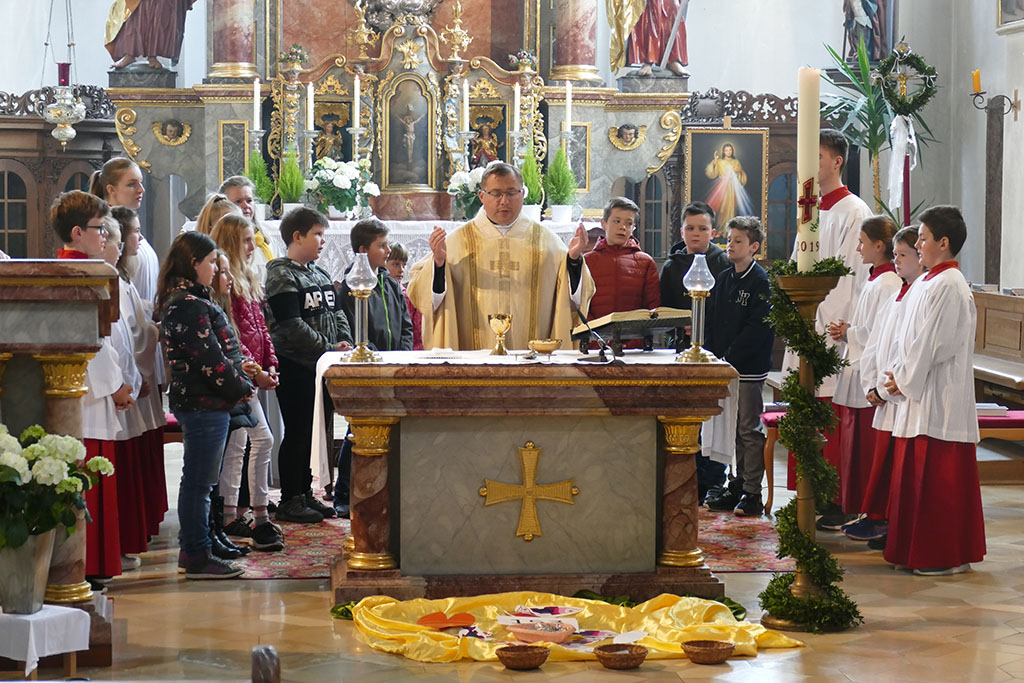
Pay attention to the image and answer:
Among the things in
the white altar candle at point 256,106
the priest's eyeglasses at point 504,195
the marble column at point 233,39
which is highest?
the marble column at point 233,39

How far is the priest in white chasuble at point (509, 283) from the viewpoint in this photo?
627 centimetres

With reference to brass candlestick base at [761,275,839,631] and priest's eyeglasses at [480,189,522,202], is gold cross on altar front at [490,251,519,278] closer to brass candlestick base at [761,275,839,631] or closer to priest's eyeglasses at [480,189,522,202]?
priest's eyeglasses at [480,189,522,202]

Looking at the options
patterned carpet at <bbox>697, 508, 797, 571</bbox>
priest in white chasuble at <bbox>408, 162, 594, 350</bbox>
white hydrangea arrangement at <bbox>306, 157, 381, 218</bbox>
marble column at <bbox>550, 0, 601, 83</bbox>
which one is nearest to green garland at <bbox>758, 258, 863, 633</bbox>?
patterned carpet at <bbox>697, 508, 797, 571</bbox>

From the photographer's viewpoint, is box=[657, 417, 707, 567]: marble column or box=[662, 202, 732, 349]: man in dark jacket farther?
box=[662, 202, 732, 349]: man in dark jacket

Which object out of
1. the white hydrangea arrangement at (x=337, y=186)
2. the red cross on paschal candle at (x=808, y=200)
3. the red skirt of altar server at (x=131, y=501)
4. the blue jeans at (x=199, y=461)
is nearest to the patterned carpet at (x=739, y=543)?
the red cross on paschal candle at (x=808, y=200)

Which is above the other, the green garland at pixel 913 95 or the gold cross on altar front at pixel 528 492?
the green garland at pixel 913 95

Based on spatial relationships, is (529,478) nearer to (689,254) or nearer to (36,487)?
(36,487)

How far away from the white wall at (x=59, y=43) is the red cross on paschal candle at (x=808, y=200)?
1026 cm

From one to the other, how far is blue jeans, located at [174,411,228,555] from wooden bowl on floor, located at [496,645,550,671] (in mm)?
1769

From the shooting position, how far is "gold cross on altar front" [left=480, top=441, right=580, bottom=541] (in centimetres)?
545

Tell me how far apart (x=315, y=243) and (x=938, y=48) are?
1063 cm

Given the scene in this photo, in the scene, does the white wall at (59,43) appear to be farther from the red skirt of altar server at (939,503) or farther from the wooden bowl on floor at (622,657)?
the wooden bowl on floor at (622,657)

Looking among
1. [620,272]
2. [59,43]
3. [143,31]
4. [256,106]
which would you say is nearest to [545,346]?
[620,272]

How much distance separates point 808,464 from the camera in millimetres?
5137
